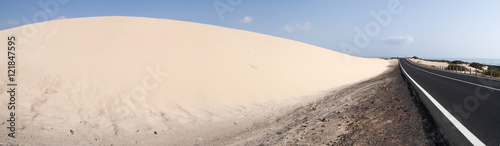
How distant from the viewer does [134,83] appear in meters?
12.8

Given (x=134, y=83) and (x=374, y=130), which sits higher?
(x=134, y=83)

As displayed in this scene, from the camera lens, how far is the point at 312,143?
4691mm

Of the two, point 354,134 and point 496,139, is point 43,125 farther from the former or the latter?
point 496,139

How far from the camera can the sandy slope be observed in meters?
9.14

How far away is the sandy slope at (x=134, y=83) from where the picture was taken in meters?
9.14

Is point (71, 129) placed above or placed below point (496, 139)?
below

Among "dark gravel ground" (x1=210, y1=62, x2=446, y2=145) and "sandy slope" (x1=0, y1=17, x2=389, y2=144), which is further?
"sandy slope" (x1=0, y1=17, x2=389, y2=144)

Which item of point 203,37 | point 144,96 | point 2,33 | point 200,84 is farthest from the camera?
point 203,37

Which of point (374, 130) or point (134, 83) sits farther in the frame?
point (134, 83)

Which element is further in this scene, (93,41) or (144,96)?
(93,41)

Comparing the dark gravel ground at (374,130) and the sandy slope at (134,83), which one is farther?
the sandy slope at (134,83)

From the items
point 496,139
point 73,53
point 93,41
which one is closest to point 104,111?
point 73,53

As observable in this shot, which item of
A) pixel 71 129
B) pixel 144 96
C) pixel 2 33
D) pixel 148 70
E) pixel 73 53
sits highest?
pixel 2 33

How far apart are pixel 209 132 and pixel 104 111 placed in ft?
16.8
